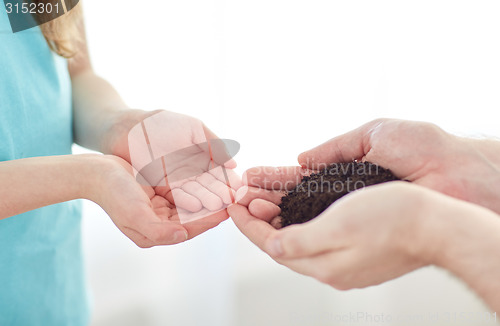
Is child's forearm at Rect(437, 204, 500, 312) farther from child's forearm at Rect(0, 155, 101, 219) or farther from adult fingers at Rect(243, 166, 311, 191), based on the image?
child's forearm at Rect(0, 155, 101, 219)

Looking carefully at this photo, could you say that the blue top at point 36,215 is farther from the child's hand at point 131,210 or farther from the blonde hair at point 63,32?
the child's hand at point 131,210

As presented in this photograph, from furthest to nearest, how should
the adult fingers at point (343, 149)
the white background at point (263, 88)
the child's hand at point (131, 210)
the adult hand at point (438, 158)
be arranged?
the white background at point (263, 88), the adult fingers at point (343, 149), the adult hand at point (438, 158), the child's hand at point (131, 210)

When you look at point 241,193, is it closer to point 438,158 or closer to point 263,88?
point 438,158

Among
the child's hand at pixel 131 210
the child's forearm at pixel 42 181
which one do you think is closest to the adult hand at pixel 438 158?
the child's hand at pixel 131 210

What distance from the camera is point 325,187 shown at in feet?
2.32

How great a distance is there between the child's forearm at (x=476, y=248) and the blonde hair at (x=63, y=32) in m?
0.81

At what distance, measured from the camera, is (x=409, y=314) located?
1628mm

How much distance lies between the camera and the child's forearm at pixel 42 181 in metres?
0.62

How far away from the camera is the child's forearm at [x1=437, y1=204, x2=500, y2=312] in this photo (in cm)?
49

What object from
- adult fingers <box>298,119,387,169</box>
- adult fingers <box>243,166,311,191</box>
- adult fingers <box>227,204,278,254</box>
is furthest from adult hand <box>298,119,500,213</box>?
adult fingers <box>227,204,278,254</box>

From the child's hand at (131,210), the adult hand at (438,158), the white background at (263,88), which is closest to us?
the child's hand at (131,210)

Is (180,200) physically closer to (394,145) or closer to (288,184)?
(288,184)

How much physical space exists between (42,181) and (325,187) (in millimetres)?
466

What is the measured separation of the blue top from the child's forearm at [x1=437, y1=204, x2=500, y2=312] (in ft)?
2.32
